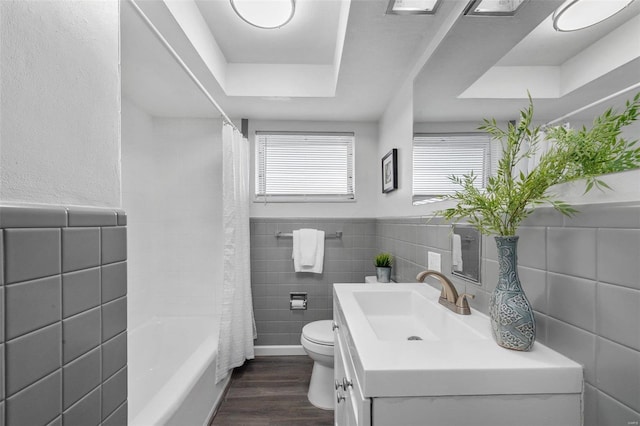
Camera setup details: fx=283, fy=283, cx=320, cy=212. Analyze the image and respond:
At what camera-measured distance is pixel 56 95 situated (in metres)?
0.58

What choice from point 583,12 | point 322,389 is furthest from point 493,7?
point 322,389

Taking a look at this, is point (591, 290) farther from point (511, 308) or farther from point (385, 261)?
point (385, 261)

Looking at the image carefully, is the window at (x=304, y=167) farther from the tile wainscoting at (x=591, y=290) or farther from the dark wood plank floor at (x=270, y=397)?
the tile wainscoting at (x=591, y=290)

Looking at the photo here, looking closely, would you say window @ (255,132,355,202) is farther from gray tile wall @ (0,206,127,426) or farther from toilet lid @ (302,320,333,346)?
gray tile wall @ (0,206,127,426)

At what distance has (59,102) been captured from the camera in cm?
59

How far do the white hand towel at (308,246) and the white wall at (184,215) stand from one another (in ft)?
2.35

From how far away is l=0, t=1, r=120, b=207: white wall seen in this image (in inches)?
19.8

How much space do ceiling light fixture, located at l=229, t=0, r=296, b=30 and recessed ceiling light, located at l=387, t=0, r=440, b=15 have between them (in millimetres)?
548

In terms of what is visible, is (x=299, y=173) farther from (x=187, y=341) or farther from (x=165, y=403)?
(x=165, y=403)

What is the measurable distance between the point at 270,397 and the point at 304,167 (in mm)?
1820

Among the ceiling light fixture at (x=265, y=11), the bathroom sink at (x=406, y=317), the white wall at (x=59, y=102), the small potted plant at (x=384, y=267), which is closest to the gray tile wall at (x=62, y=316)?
the white wall at (x=59, y=102)

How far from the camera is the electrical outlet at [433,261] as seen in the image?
56.2 inches

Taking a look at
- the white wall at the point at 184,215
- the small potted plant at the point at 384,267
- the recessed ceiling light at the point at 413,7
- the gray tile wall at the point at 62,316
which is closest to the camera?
the gray tile wall at the point at 62,316

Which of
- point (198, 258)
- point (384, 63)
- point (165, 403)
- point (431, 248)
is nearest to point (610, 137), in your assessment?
point (431, 248)
